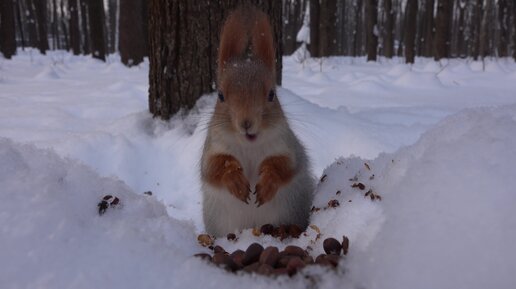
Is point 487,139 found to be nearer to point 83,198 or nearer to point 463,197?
point 463,197

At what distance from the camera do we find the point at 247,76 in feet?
6.31

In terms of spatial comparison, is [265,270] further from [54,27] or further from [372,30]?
[54,27]

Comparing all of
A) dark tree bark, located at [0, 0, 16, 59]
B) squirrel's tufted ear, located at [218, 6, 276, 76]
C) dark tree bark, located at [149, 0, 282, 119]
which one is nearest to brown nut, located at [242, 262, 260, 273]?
squirrel's tufted ear, located at [218, 6, 276, 76]

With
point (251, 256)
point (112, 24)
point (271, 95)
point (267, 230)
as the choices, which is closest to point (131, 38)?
point (271, 95)

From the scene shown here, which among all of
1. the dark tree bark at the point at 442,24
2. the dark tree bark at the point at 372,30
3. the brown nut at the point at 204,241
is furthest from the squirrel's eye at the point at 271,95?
the dark tree bark at the point at 372,30

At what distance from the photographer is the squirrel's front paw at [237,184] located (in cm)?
178

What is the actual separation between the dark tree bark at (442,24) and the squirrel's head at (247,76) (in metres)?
13.4

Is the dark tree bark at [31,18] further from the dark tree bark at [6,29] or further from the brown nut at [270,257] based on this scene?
the brown nut at [270,257]

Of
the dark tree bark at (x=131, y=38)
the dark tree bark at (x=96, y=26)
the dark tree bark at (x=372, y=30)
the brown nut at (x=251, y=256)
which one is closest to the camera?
the brown nut at (x=251, y=256)

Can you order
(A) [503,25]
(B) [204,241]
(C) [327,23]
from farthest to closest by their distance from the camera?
(A) [503,25] → (C) [327,23] → (B) [204,241]

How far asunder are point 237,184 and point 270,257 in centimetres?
71

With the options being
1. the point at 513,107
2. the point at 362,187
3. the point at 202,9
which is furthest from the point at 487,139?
the point at 202,9

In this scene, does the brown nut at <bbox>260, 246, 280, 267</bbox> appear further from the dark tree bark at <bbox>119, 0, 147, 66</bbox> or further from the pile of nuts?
the dark tree bark at <bbox>119, 0, 147, 66</bbox>

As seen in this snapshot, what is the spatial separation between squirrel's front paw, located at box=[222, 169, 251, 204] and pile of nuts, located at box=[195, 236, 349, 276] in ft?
1.93
